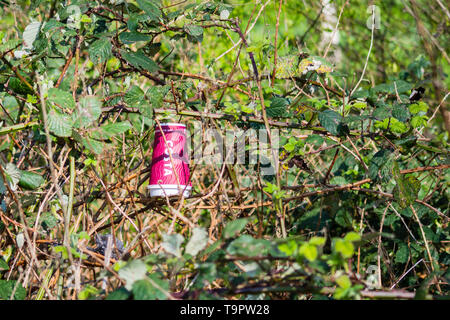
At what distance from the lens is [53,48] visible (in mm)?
1534

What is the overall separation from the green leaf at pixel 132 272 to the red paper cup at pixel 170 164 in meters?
0.48

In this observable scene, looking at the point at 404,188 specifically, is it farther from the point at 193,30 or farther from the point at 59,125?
the point at 59,125

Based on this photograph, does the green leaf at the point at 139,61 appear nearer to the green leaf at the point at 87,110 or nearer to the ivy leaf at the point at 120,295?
the green leaf at the point at 87,110

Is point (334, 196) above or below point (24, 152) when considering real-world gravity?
below

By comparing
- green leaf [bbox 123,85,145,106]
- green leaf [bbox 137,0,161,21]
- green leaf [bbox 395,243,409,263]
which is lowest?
green leaf [bbox 395,243,409,263]

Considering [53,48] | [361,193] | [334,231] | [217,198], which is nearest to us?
[53,48]

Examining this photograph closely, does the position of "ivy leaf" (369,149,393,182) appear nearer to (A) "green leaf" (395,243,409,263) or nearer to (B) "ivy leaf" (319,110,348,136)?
(B) "ivy leaf" (319,110,348,136)

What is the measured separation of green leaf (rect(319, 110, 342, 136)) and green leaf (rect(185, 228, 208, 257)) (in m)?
0.61

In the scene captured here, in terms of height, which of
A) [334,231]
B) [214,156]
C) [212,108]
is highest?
[212,108]

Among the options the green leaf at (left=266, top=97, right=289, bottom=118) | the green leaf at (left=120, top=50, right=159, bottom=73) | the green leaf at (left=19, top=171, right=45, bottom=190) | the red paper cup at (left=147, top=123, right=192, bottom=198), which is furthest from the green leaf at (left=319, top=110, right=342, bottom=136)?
the green leaf at (left=19, top=171, right=45, bottom=190)

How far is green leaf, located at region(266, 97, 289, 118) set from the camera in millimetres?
1491
